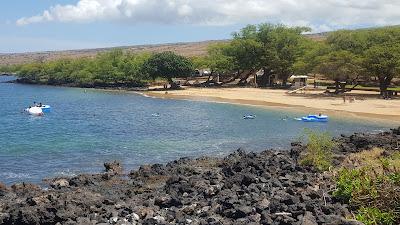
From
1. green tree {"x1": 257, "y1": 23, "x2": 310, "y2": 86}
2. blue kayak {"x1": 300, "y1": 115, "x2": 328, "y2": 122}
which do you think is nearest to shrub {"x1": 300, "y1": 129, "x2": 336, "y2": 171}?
blue kayak {"x1": 300, "y1": 115, "x2": 328, "y2": 122}

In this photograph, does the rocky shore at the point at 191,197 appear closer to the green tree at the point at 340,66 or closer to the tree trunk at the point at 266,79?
the green tree at the point at 340,66

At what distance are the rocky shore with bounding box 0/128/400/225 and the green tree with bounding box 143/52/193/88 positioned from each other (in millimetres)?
72548

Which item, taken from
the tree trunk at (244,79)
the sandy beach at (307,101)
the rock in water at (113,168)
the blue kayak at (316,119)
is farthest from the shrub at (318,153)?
the tree trunk at (244,79)

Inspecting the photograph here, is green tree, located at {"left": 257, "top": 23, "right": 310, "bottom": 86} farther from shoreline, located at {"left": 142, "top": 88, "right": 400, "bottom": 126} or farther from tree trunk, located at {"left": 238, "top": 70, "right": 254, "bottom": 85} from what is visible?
shoreline, located at {"left": 142, "top": 88, "right": 400, "bottom": 126}

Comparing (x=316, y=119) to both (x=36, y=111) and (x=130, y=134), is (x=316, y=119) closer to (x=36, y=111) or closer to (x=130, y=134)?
(x=130, y=134)

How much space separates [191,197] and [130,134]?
2662cm

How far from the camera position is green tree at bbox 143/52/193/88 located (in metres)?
103

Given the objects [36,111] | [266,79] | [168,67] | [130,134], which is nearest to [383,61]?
[266,79]

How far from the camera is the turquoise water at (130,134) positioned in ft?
116

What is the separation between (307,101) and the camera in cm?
7356

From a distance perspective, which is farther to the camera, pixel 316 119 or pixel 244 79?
pixel 244 79

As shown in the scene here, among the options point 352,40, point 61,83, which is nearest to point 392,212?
point 352,40

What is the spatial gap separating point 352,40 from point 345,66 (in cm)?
1733

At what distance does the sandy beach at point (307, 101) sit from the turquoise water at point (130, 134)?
17.9 ft
